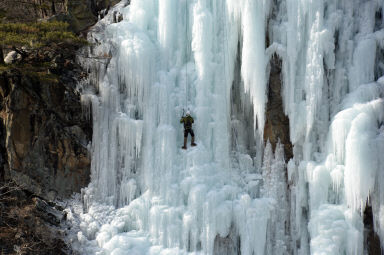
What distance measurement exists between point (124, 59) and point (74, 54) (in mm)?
1535

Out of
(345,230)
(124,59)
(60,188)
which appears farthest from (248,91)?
(60,188)

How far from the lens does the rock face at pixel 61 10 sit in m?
13.5

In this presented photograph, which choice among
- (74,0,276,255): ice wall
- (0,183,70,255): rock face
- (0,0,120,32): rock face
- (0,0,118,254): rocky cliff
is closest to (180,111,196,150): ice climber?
(74,0,276,255): ice wall

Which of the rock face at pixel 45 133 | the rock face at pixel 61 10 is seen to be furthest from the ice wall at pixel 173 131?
the rock face at pixel 61 10

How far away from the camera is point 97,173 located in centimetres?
1309

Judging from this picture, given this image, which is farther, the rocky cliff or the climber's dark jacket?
the climber's dark jacket

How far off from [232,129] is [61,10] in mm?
6775

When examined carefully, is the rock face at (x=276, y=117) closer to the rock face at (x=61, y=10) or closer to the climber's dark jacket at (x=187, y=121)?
the climber's dark jacket at (x=187, y=121)

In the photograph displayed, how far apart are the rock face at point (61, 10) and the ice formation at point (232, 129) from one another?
112cm

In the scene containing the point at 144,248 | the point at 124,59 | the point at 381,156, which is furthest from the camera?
the point at 124,59

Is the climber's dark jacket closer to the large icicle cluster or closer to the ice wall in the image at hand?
the ice wall

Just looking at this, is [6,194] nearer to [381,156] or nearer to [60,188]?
[60,188]

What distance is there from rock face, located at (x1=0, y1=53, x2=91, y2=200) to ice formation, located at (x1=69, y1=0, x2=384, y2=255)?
0.51 metres

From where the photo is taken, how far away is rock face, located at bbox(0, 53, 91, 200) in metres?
12.8
